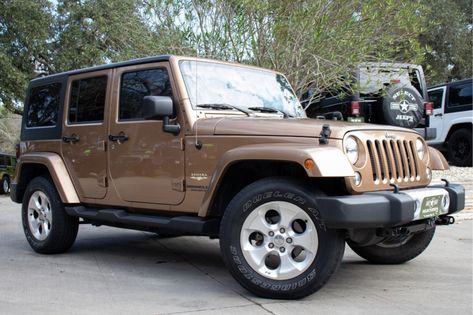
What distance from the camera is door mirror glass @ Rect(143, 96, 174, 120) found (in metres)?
4.66

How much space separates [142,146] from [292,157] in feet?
5.60

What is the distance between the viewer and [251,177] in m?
4.76

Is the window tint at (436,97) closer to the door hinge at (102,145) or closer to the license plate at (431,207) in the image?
the license plate at (431,207)

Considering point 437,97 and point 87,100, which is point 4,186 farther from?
point 87,100

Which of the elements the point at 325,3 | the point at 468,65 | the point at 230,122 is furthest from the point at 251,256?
the point at 468,65

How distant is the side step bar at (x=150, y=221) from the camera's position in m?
4.65

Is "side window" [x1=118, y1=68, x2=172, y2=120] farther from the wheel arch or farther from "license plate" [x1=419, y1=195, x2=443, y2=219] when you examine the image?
the wheel arch

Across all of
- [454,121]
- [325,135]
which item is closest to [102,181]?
[325,135]

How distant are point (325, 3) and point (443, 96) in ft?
19.7

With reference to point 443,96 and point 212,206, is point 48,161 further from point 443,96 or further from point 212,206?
point 443,96

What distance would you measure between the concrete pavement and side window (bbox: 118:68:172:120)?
152cm

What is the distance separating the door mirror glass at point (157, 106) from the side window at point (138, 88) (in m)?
0.35

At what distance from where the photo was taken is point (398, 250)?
5.51 m

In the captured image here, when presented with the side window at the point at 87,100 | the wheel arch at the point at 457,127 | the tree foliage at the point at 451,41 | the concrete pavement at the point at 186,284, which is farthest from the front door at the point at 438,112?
the side window at the point at 87,100
